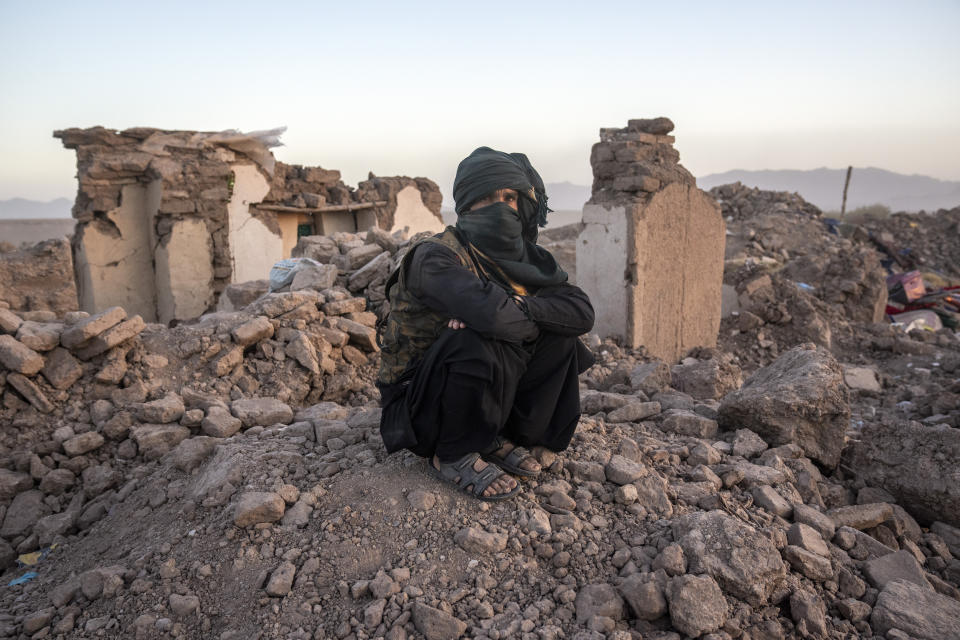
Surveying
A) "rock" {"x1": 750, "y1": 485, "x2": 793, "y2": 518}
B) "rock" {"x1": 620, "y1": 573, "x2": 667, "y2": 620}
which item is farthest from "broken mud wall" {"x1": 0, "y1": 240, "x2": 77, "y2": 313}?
"rock" {"x1": 750, "y1": 485, "x2": 793, "y2": 518}

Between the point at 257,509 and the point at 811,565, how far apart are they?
1803 mm

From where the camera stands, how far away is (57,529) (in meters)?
2.41

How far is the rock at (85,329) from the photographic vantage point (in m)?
3.14

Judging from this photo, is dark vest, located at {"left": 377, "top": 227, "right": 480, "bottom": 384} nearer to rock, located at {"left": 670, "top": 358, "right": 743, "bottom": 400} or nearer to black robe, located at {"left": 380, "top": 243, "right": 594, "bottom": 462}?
black robe, located at {"left": 380, "top": 243, "right": 594, "bottom": 462}

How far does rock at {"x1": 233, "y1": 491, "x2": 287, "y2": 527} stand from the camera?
1.97m

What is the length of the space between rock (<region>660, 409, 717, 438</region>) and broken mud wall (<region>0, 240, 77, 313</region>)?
4.02 meters

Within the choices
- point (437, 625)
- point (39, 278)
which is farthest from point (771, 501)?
point (39, 278)

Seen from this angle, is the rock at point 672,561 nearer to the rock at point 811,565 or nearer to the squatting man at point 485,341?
the rock at point 811,565

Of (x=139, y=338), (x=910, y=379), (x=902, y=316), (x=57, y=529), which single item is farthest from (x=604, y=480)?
(x=902, y=316)

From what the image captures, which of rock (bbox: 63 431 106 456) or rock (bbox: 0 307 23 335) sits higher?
rock (bbox: 0 307 23 335)

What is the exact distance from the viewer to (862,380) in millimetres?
5191

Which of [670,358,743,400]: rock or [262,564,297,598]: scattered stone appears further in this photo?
[670,358,743,400]: rock

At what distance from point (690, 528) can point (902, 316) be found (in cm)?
921

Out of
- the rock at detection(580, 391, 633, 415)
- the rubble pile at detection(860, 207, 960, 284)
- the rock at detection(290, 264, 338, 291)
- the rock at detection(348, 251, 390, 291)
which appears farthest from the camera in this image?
the rubble pile at detection(860, 207, 960, 284)
